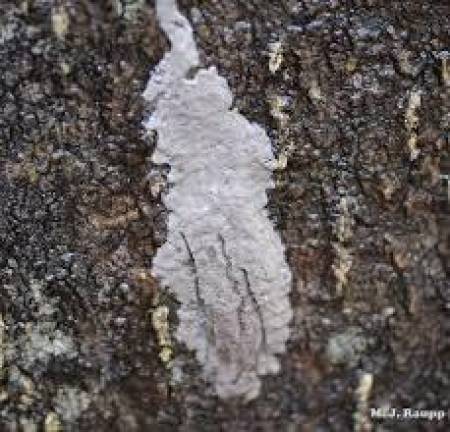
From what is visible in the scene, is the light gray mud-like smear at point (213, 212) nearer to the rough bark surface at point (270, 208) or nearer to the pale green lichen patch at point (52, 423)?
the rough bark surface at point (270, 208)

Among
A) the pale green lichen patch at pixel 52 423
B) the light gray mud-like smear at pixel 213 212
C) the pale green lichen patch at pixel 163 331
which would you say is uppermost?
the light gray mud-like smear at pixel 213 212

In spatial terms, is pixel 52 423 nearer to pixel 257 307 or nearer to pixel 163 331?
pixel 163 331

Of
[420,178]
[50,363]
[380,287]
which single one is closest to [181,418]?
[50,363]

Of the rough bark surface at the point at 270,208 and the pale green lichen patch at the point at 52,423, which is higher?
the rough bark surface at the point at 270,208

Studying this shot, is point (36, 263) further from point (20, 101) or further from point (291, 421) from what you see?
point (291, 421)

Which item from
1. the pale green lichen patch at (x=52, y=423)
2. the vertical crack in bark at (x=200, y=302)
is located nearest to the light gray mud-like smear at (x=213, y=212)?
the vertical crack in bark at (x=200, y=302)
